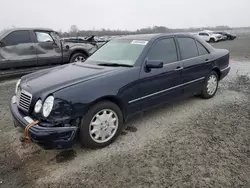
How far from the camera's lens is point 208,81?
193 inches

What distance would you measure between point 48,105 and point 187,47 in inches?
115

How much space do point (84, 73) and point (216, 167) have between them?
6.99 ft

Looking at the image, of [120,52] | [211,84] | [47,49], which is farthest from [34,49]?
[211,84]

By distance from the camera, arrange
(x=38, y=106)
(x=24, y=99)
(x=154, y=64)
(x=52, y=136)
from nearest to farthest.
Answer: (x=52, y=136) < (x=38, y=106) < (x=24, y=99) < (x=154, y=64)

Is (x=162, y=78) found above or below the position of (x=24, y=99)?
above

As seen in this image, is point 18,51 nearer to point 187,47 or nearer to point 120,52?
point 120,52

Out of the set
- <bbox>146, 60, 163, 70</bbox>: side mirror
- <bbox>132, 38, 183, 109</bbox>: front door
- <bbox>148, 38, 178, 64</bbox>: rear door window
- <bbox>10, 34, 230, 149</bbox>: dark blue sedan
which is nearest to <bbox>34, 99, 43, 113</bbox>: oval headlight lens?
<bbox>10, 34, 230, 149</bbox>: dark blue sedan

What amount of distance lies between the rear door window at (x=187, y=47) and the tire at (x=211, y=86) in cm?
70

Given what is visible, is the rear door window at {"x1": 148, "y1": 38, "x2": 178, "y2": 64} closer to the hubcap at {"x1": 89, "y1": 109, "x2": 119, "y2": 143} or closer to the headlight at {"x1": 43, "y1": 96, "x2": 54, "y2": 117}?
the hubcap at {"x1": 89, "y1": 109, "x2": 119, "y2": 143}

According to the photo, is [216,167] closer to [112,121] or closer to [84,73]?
[112,121]

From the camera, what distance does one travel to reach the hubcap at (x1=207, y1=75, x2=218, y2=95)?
16.2 feet

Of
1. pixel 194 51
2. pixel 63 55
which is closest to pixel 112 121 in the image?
pixel 194 51

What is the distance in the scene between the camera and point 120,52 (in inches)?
153

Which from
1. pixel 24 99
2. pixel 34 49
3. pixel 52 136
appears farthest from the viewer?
pixel 34 49
